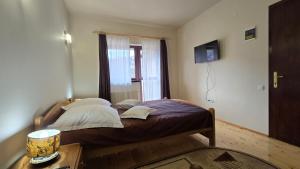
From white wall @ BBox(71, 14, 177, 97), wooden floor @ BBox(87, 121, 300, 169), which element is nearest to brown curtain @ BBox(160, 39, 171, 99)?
white wall @ BBox(71, 14, 177, 97)

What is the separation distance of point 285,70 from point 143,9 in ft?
9.76

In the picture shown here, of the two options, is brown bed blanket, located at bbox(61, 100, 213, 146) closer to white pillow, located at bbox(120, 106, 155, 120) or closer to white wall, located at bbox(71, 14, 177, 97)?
white pillow, located at bbox(120, 106, 155, 120)

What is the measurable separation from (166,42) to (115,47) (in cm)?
164

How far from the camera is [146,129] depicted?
6.55 ft

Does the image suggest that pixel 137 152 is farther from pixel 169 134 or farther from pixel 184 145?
pixel 184 145

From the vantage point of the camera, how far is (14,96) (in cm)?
124

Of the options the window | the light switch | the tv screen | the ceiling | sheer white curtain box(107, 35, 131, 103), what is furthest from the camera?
the window

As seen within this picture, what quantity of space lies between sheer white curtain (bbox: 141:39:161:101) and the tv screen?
3.96ft

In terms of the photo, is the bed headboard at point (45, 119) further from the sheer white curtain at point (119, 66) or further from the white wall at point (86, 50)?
the sheer white curtain at point (119, 66)

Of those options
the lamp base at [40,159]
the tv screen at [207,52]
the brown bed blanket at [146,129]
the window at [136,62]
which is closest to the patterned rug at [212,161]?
the brown bed blanket at [146,129]

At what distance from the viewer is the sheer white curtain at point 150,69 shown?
4.76 m

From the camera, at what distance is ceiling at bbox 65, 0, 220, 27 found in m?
3.41

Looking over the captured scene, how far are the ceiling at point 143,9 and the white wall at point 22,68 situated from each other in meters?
1.52

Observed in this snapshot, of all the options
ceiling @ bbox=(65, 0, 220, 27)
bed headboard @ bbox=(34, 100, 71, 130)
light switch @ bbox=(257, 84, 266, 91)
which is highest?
ceiling @ bbox=(65, 0, 220, 27)
